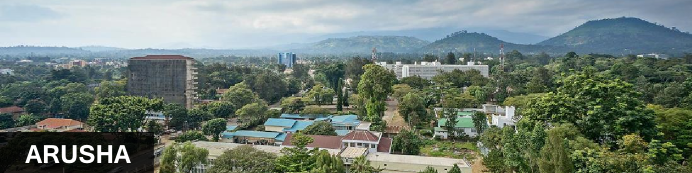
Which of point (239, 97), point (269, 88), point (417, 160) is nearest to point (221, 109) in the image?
point (239, 97)

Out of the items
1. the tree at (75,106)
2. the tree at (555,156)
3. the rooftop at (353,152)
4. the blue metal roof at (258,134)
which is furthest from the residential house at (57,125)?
the tree at (555,156)

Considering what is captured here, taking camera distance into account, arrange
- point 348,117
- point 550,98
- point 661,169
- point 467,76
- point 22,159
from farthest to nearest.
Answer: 1. point 467,76
2. point 348,117
3. point 22,159
4. point 550,98
5. point 661,169

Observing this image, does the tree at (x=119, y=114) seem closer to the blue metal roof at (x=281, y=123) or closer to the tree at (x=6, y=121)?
the blue metal roof at (x=281, y=123)

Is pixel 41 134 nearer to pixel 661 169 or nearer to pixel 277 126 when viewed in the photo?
pixel 277 126

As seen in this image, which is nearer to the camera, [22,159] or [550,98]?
[550,98]

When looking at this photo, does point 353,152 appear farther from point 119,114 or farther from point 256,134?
point 119,114

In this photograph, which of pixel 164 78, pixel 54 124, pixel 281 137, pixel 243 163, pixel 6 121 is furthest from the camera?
pixel 164 78

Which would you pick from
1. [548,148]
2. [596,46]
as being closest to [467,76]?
[548,148]
